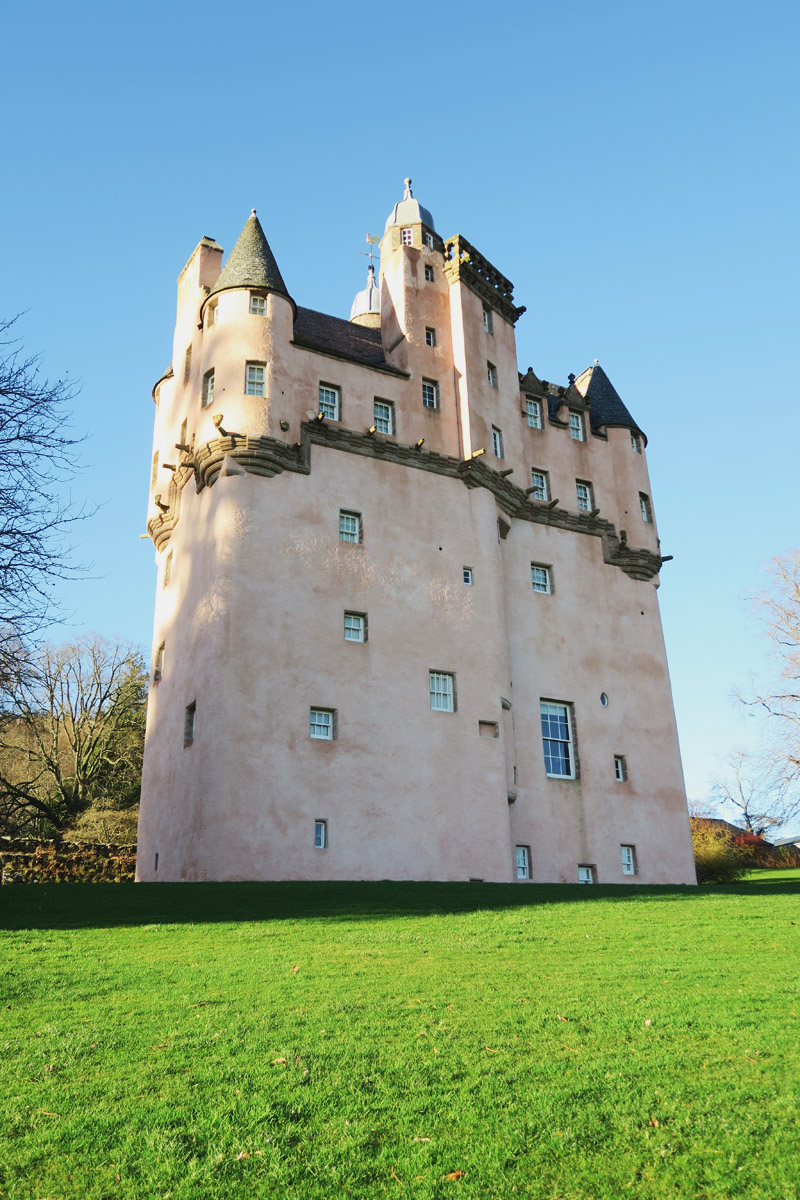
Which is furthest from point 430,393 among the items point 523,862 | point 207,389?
point 523,862

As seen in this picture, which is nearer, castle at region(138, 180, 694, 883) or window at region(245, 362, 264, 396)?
castle at region(138, 180, 694, 883)

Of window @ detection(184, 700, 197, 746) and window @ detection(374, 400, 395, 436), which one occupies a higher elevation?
window @ detection(374, 400, 395, 436)

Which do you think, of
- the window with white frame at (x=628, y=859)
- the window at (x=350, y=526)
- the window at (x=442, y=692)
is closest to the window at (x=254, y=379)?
the window at (x=350, y=526)

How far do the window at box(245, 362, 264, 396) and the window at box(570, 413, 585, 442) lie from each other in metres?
14.2

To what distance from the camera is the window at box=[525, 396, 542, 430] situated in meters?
37.4

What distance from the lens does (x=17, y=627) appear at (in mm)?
17312

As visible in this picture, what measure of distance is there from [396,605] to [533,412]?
12635 millimetres

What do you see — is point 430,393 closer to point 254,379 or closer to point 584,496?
point 254,379

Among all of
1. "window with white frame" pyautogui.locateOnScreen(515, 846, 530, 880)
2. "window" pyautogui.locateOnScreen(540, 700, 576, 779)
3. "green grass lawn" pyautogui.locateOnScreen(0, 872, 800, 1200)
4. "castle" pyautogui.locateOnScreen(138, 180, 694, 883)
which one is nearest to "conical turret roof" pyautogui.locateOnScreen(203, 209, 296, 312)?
"castle" pyautogui.locateOnScreen(138, 180, 694, 883)

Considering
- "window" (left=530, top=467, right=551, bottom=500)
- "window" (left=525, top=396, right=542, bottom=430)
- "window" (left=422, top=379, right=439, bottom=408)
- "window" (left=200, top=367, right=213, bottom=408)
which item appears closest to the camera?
"window" (left=200, top=367, right=213, bottom=408)

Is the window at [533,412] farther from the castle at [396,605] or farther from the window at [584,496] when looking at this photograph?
the window at [584,496]

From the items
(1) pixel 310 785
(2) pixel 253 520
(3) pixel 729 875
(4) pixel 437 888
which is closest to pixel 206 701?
(1) pixel 310 785

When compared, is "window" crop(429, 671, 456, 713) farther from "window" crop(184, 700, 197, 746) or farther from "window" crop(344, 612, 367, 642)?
"window" crop(184, 700, 197, 746)

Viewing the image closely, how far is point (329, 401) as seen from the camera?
3112cm
